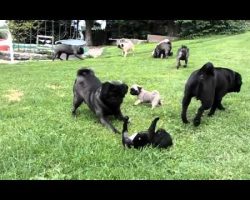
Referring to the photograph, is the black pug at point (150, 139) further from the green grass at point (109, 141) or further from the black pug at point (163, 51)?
the black pug at point (163, 51)

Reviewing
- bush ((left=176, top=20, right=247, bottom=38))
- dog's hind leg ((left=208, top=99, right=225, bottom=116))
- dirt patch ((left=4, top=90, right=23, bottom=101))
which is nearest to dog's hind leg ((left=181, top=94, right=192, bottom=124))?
dog's hind leg ((left=208, top=99, right=225, bottom=116))

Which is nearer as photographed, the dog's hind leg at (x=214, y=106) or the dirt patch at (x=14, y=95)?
the dog's hind leg at (x=214, y=106)

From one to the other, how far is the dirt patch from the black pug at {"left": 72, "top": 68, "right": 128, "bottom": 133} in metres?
2.07

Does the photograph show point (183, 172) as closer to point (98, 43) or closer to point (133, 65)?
point (133, 65)

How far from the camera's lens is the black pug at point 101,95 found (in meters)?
5.61

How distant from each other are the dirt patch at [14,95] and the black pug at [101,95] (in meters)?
2.07

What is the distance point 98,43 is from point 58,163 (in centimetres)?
2857

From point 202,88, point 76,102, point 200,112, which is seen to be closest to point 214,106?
point 200,112

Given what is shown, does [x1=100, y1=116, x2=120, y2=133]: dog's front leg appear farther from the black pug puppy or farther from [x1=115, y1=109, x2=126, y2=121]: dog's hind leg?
the black pug puppy

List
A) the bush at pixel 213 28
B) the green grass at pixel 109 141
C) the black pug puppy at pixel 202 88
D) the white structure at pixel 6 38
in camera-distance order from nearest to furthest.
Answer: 1. the green grass at pixel 109 141
2. the black pug puppy at pixel 202 88
3. the white structure at pixel 6 38
4. the bush at pixel 213 28

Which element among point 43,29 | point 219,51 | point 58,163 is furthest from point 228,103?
point 43,29

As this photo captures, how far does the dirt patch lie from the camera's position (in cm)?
822

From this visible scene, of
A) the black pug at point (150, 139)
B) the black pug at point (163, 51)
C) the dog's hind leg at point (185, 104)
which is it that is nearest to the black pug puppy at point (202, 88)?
the dog's hind leg at point (185, 104)

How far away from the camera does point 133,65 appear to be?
13.8m
